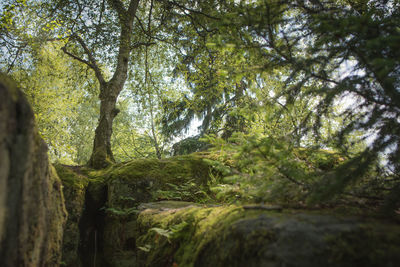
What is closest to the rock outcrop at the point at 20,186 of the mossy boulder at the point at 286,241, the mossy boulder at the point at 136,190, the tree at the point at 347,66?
the mossy boulder at the point at 286,241

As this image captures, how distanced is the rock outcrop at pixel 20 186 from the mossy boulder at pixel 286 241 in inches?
43.6

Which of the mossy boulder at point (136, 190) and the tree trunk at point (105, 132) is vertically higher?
the tree trunk at point (105, 132)

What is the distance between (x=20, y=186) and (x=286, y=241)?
1600 millimetres

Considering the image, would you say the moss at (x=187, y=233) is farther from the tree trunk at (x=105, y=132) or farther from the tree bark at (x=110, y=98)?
the tree bark at (x=110, y=98)

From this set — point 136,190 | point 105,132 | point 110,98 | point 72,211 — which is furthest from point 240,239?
point 110,98

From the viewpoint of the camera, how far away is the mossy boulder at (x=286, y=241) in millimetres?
1095

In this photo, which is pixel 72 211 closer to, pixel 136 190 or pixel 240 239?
pixel 136 190

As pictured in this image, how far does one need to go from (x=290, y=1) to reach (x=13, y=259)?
9.27 ft

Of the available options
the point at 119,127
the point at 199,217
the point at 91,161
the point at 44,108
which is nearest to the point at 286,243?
the point at 199,217

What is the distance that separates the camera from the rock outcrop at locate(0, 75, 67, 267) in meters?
1.32

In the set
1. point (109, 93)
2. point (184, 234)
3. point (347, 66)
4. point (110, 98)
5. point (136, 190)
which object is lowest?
point (184, 234)

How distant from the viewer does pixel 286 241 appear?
123cm

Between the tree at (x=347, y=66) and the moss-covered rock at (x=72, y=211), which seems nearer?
the tree at (x=347, y=66)

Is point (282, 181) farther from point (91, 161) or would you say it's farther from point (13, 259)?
point (91, 161)
